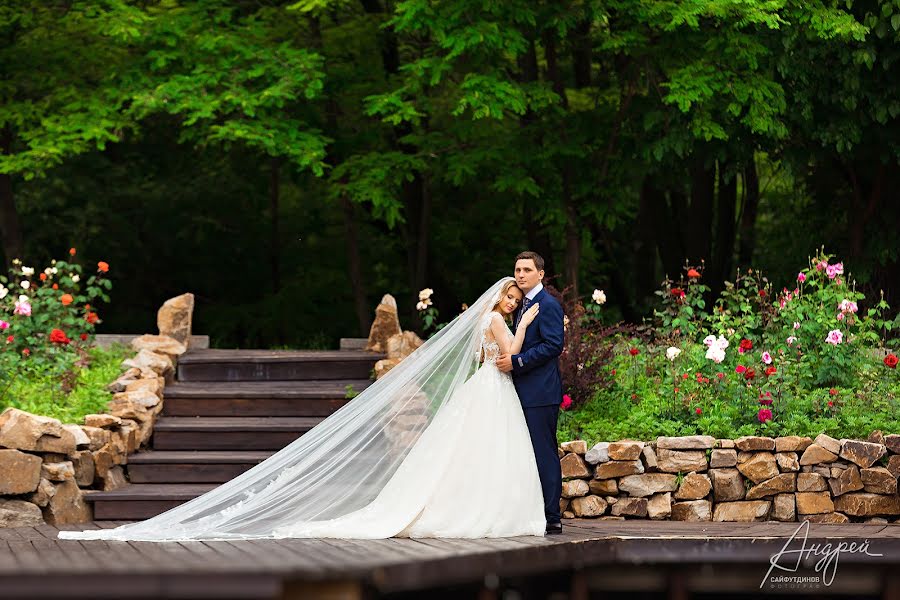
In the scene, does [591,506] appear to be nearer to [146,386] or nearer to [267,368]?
[267,368]

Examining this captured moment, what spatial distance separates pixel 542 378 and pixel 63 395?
4.50m

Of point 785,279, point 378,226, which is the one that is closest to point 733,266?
point 785,279

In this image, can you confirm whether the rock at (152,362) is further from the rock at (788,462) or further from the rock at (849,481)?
the rock at (849,481)

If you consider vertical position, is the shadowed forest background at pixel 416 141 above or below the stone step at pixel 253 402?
above

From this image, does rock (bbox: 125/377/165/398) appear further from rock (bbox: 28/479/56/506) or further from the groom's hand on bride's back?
the groom's hand on bride's back

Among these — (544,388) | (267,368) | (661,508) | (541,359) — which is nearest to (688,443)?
(661,508)

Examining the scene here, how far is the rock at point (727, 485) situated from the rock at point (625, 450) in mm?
580

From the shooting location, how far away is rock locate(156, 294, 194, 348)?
39.0ft

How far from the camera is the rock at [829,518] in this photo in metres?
8.63

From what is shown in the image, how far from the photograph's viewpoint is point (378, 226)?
19.0 meters

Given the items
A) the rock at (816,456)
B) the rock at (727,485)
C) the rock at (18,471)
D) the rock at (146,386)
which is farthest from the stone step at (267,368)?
the rock at (816,456)

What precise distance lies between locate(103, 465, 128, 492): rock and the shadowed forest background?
4.37 meters

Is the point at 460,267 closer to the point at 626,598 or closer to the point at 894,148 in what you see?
the point at 894,148

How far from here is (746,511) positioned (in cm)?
873
